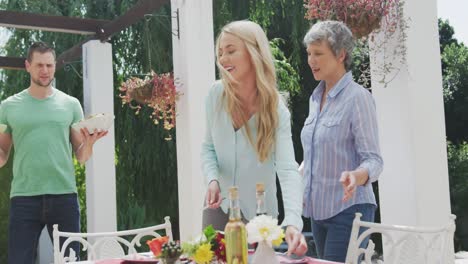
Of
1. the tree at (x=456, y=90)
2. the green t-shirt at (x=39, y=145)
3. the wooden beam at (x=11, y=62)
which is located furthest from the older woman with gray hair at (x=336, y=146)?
the tree at (x=456, y=90)

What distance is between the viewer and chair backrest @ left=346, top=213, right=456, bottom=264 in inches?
74.4

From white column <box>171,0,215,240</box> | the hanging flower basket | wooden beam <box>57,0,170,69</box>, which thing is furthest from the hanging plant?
the hanging flower basket

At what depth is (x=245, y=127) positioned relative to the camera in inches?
75.9

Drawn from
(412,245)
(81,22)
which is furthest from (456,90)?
(412,245)

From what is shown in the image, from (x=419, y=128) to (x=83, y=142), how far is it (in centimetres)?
160

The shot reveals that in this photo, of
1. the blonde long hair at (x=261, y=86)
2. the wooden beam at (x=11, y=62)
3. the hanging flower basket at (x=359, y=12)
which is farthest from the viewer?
the wooden beam at (x=11, y=62)

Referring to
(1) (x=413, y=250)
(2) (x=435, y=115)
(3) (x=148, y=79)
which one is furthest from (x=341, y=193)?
(3) (x=148, y=79)

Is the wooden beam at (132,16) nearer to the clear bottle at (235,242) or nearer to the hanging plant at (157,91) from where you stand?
the hanging plant at (157,91)

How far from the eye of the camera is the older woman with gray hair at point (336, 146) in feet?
7.16

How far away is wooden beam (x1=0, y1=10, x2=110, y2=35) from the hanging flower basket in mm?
2876

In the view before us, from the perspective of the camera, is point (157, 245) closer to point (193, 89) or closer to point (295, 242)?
point (295, 242)

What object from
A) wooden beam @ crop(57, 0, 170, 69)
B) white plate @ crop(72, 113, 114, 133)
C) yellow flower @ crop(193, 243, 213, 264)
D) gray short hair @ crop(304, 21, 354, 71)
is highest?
wooden beam @ crop(57, 0, 170, 69)

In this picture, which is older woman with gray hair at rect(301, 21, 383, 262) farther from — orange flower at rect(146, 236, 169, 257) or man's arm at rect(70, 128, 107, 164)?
man's arm at rect(70, 128, 107, 164)

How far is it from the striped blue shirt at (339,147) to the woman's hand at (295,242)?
0.61 m
